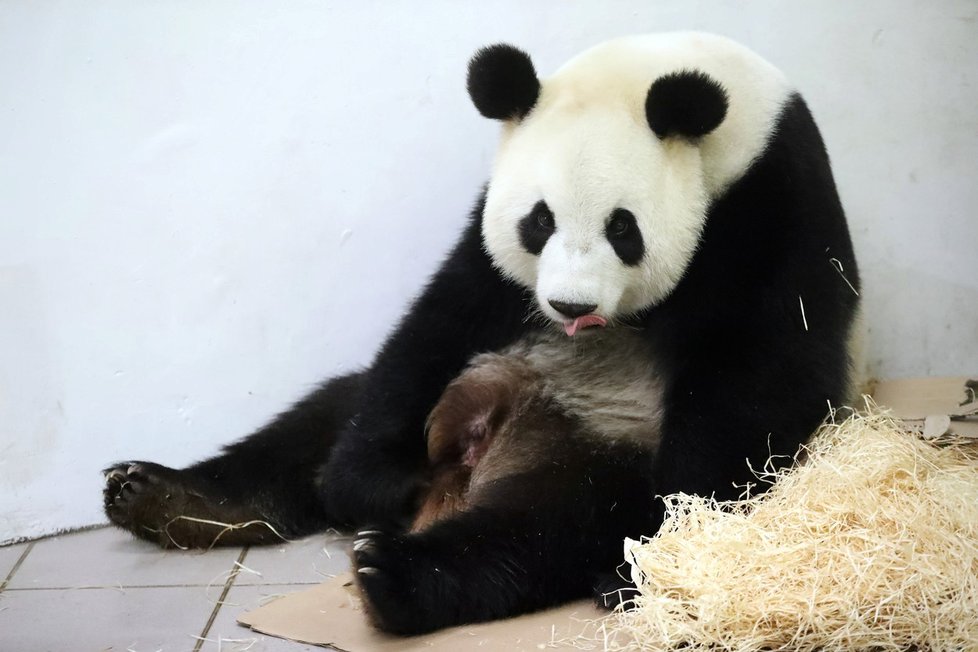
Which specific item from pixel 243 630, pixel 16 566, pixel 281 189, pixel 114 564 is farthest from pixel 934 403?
pixel 16 566

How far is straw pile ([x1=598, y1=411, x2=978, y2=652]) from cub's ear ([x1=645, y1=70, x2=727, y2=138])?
1.06 meters

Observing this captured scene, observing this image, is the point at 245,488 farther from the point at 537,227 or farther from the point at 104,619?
the point at 537,227

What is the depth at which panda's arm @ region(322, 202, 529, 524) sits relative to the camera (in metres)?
3.62

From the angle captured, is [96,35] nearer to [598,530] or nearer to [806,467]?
[598,530]

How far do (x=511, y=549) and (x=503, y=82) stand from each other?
143 centimetres

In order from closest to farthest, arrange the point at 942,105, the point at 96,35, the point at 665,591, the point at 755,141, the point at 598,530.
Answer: the point at 665,591 → the point at 598,530 → the point at 755,141 → the point at 96,35 → the point at 942,105

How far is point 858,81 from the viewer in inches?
168

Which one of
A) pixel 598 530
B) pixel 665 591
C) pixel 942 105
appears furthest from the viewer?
pixel 942 105

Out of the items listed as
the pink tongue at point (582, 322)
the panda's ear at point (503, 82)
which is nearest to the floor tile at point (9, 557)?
the pink tongue at point (582, 322)

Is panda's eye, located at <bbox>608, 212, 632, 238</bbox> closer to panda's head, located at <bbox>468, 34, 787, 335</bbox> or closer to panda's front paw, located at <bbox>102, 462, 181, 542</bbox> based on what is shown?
panda's head, located at <bbox>468, 34, 787, 335</bbox>

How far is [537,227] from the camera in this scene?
3279mm

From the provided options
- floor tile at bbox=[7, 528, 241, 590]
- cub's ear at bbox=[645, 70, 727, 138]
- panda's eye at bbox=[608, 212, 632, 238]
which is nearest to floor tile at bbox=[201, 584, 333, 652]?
floor tile at bbox=[7, 528, 241, 590]

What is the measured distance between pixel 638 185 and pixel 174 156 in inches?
76.0

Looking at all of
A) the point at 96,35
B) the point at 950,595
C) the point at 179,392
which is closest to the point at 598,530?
the point at 950,595
